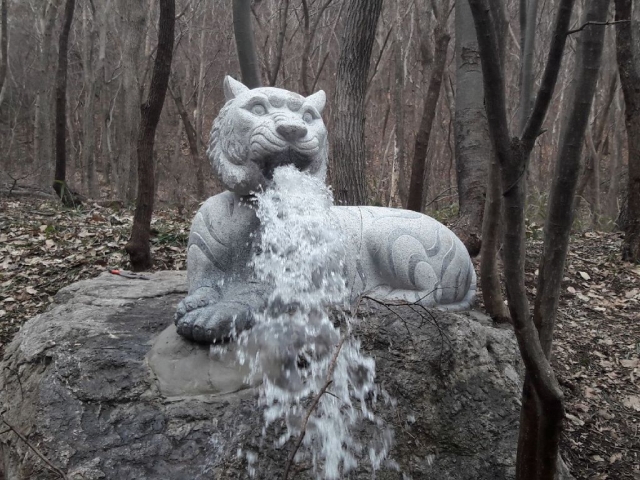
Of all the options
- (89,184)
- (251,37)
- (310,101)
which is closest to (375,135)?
(89,184)

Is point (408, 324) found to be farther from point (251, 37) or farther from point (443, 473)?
point (251, 37)

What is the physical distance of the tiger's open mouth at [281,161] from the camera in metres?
2.88

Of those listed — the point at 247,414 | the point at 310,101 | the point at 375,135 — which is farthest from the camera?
the point at 375,135

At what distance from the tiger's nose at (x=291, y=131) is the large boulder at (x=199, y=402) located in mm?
965

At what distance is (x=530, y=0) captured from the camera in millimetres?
2850

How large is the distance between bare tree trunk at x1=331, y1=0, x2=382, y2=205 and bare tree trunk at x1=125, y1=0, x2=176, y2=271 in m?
1.64

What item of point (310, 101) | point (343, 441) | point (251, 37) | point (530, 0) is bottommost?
point (343, 441)

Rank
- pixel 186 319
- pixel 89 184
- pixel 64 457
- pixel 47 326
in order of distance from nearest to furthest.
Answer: pixel 64 457 → pixel 186 319 → pixel 47 326 → pixel 89 184

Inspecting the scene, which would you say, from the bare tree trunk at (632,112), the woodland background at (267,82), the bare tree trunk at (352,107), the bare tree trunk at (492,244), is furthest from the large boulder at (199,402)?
the bare tree trunk at (632,112)

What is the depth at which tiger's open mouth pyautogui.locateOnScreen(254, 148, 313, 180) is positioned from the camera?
2885mm

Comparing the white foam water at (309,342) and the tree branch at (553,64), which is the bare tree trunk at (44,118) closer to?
the white foam water at (309,342)

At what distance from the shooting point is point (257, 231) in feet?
9.86

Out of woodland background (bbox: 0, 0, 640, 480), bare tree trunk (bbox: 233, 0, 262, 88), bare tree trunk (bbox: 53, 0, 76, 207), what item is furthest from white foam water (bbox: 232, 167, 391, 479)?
bare tree trunk (bbox: 53, 0, 76, 207)

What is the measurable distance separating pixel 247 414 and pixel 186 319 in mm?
616
